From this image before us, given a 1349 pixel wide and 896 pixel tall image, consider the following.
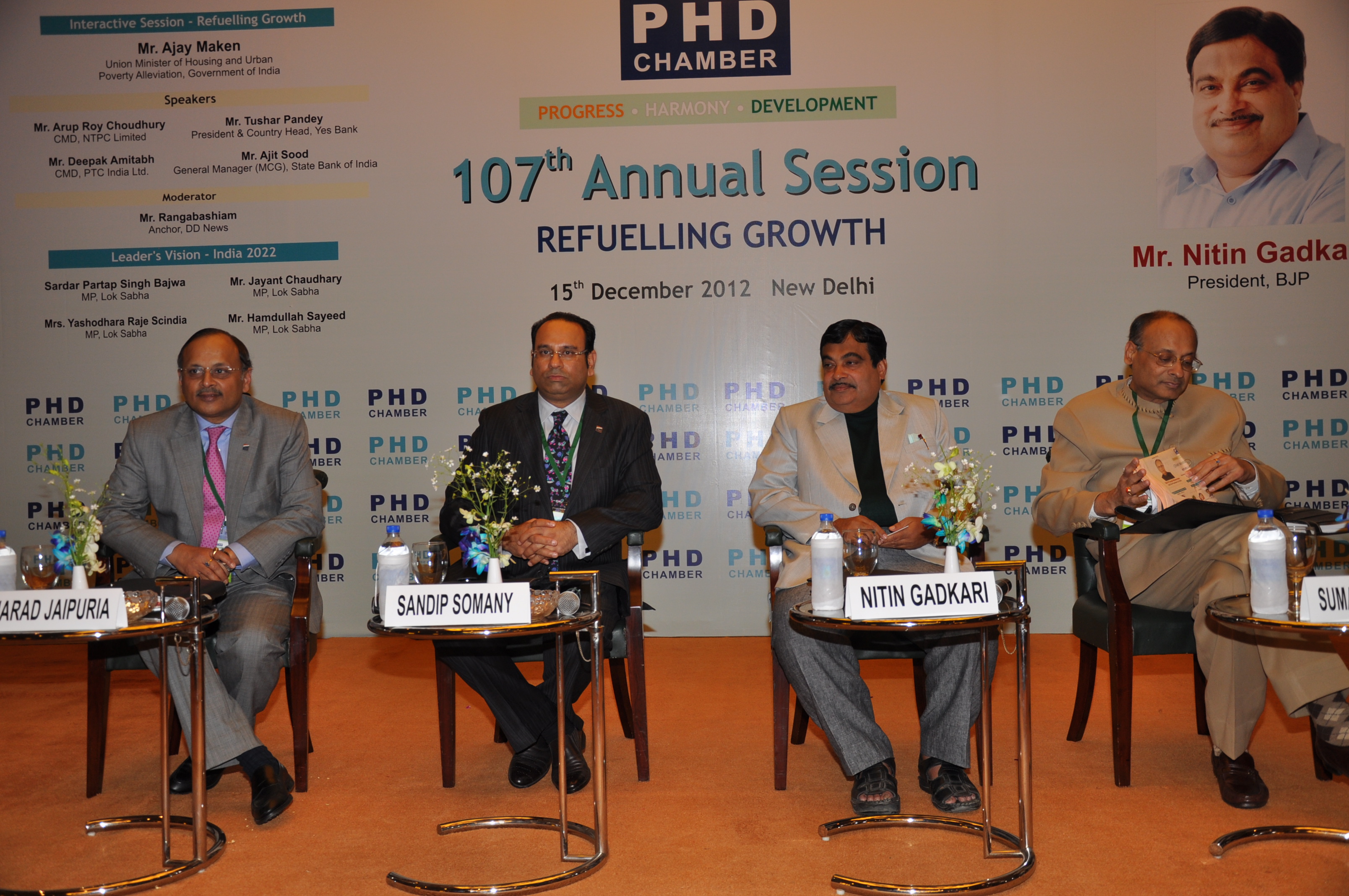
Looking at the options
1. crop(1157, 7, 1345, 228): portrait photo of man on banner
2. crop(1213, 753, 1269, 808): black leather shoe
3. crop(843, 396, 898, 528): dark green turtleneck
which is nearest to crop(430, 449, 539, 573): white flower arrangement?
crop(843, 396, 898, 528): dark green turtleneck

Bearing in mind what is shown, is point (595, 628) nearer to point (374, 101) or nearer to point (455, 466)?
point (455, 466)

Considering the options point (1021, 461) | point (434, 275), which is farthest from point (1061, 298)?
point (434, 275)

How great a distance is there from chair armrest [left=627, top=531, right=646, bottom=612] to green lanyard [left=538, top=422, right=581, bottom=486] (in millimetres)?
369

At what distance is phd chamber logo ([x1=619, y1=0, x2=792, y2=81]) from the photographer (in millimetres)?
5723

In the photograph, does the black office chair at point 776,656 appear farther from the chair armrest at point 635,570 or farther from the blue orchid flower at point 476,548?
the blue orchid flower at point 476,548

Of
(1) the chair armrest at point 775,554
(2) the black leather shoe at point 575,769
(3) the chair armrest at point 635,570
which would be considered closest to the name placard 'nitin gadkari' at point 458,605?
(2) the black leather shoe at point 575,769

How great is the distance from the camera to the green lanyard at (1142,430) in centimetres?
373

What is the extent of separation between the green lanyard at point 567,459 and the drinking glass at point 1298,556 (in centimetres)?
223

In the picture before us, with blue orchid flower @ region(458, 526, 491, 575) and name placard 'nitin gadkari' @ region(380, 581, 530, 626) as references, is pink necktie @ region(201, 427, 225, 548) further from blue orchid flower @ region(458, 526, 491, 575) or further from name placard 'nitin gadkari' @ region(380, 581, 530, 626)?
name placard 'nitin gadkari' @ region(380, 581, 530, 626)

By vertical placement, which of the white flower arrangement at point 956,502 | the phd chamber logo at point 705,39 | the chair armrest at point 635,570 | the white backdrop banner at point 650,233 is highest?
the phd chamber logo at point 705,39

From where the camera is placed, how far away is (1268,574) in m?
2.50

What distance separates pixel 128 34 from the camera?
5910 millimetres

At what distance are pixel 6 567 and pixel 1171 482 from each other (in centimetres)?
343

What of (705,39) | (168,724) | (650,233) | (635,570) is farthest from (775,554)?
(705,39)
